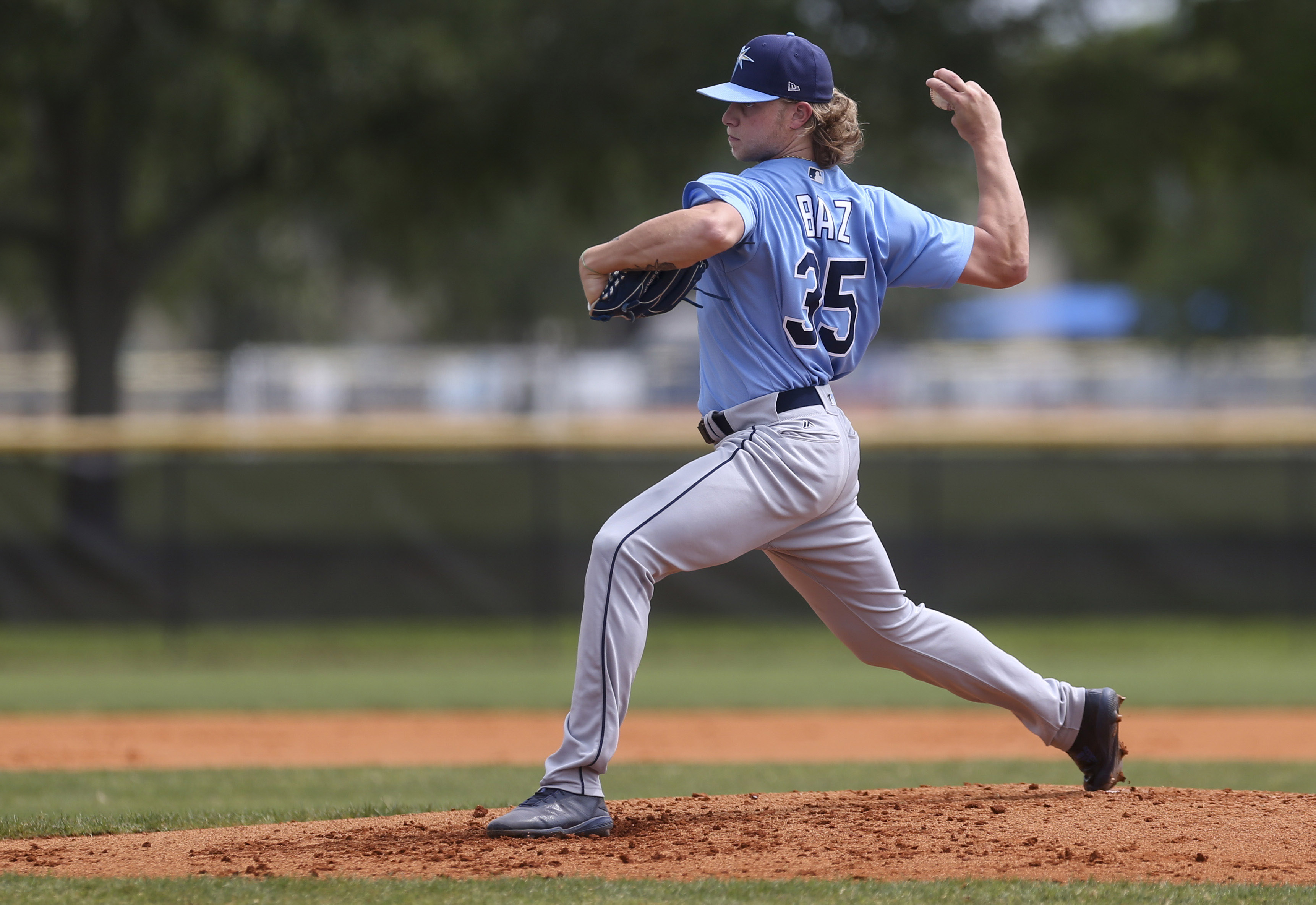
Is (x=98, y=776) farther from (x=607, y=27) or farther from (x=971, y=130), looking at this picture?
(x=607, y=27)

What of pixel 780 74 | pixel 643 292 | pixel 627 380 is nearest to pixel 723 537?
pixel 643 292

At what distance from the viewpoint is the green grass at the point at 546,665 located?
370 inches

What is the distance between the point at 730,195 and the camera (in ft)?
12.2

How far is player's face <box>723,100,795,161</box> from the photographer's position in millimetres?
3936

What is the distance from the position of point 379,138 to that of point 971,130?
1204 centimetres

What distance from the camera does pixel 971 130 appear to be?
13.5ft

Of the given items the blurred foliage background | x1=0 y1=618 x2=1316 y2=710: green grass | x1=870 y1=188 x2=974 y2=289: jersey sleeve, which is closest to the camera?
x1=870 y1=188 x2=974 y2=289: jersey sleeve

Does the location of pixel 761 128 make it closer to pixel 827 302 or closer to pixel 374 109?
pixel 827 302

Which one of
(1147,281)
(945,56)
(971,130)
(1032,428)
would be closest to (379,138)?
(945,56)

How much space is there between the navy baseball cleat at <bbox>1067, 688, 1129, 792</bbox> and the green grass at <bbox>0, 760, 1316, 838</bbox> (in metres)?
1.27

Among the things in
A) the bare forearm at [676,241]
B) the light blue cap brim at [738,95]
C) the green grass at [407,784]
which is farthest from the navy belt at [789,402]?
the green grass at [407,784]

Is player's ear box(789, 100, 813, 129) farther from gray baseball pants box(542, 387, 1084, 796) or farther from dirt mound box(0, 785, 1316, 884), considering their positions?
dirt mound box(0, 785, 1316, 884)

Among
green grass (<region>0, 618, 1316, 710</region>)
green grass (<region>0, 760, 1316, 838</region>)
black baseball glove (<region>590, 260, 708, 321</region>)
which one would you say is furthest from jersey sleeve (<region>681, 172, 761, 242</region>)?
green grass (<region>0, 618, 1316, 710</region>)

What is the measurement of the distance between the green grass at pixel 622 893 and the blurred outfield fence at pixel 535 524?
26.7 ft
